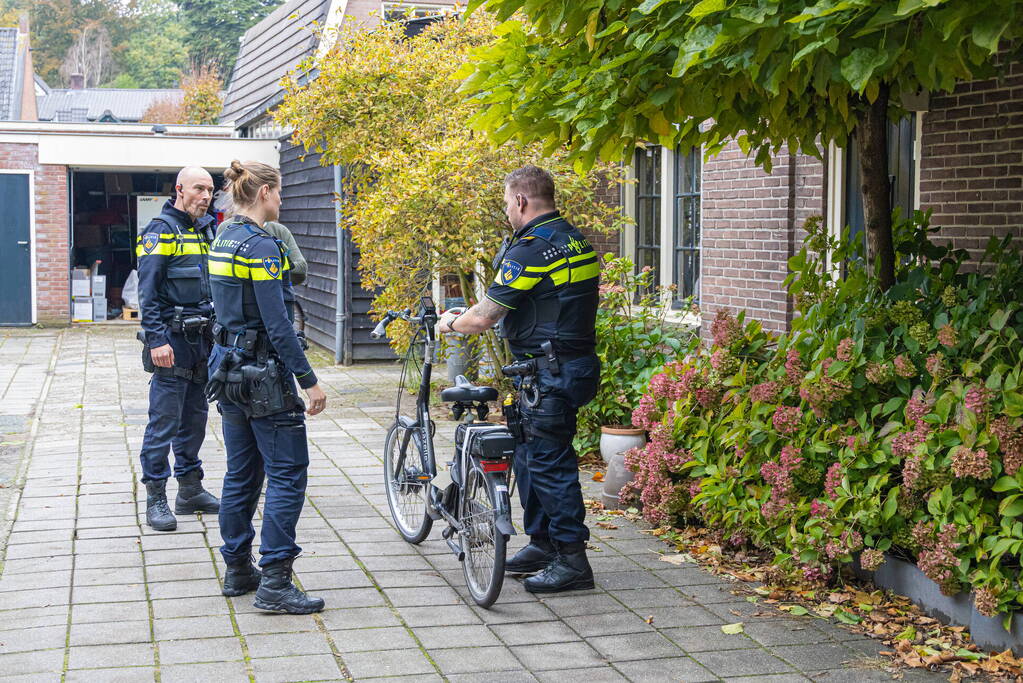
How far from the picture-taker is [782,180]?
8.42 meters

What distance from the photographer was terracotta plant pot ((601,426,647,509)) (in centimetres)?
702

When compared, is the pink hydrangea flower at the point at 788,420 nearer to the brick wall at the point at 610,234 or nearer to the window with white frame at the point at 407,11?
the brick wall at the point at 610,234

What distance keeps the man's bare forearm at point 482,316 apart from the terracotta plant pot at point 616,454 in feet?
6.62

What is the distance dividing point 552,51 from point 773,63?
1292 mm

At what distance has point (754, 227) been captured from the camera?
346 inches

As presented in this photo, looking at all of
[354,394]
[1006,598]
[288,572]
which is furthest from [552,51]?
[354,394]

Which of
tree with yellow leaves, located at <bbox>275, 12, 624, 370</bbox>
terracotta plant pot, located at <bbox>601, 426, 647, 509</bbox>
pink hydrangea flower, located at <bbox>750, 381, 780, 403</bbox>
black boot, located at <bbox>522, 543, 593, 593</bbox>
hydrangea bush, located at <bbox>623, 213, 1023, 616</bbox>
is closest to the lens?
hydrangea bush, located at <bbox>623, 213, 1023, 616</bbox>

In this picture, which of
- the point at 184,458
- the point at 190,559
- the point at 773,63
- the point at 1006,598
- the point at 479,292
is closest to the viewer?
the point at 773,63

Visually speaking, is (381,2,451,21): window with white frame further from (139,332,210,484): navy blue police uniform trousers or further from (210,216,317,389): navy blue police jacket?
(210,216,317,389): navy blue police jacket

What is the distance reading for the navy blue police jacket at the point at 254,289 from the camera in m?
4.93

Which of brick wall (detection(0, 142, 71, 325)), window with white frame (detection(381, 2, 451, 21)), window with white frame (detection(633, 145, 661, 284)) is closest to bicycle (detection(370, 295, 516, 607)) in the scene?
window with white frame (detection(633, 145, 661, 284))

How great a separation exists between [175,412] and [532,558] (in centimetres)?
246

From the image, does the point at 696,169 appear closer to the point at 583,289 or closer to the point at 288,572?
the point at 583,289

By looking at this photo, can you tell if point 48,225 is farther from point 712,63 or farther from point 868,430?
point 712,63
